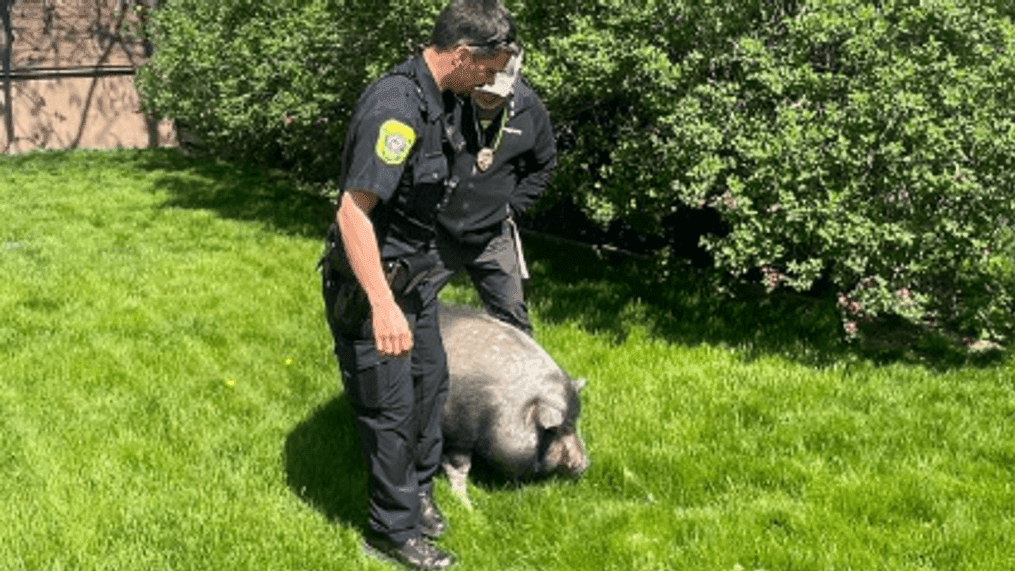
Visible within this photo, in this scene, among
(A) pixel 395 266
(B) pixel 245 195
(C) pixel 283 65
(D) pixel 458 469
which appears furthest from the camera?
(B) pixel 245 195

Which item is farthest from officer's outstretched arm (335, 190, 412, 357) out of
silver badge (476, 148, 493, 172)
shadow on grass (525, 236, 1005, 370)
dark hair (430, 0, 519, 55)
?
shadow on grass (525, 236, 1005, 370)

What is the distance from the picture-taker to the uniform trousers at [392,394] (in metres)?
4.24

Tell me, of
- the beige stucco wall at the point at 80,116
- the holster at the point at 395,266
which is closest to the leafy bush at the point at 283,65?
the holster at the point at 395,266

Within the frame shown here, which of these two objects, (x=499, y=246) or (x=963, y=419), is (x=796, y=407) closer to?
(x=963, y=419)

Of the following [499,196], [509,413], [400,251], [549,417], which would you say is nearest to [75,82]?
[499,196]

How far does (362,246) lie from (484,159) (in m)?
1.84

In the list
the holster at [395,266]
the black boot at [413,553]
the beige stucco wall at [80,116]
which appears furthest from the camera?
the beige stucco wall at [80,116]

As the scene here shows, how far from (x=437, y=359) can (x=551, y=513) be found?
103 cm

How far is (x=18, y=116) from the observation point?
20.6 m

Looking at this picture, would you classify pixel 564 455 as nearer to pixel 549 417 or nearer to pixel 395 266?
pixel 549 417

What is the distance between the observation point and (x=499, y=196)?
5945 mm

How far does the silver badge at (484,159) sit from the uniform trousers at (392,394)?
117 centimetres

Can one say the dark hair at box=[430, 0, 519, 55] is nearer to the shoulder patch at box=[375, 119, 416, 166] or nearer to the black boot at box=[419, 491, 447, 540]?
the shoulder patch at box=[375, 119, 416, 166]

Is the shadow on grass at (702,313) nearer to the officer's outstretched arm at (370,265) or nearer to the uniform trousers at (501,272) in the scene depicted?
the uniform trousers at (501,272)
